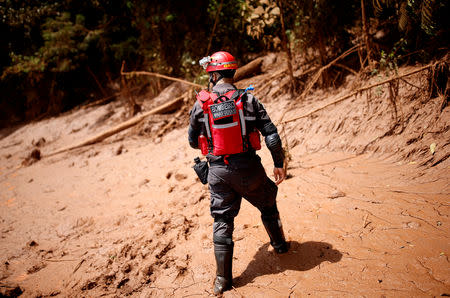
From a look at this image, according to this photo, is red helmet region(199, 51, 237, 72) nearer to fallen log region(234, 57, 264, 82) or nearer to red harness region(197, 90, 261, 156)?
red harness region(197, 90, 261, 156)

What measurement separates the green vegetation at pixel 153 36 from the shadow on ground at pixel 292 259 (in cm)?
328

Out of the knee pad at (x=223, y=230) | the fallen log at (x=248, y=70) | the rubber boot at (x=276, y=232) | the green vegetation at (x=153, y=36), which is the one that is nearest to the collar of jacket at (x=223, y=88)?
the knee pad at (x=223, y=230)

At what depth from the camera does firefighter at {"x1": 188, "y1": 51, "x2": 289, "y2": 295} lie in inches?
80.4

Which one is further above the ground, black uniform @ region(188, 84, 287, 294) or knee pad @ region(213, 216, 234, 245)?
black uniform @ region(188, 84, 287, 294)

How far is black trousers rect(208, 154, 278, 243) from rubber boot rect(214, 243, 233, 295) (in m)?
0.06

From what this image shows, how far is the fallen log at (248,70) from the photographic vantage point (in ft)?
23.3

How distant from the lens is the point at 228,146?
2.05 m

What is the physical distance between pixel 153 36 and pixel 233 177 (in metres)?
7.93

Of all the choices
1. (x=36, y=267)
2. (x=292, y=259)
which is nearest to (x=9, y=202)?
(x=36, y=267)

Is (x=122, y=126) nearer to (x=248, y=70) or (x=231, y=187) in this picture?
(x=248, y=70)

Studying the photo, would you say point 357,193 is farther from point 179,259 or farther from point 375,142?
point 179,259

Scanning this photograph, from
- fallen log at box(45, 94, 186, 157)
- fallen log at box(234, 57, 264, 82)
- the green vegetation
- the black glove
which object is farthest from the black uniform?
fallen log at box(45, 94, 186, 157)

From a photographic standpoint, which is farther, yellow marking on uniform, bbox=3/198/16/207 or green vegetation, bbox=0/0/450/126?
yellow marking on uniform, bbox=3/198/16/207

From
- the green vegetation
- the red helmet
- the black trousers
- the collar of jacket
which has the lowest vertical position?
the black trousers
